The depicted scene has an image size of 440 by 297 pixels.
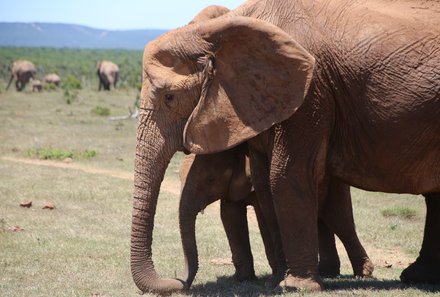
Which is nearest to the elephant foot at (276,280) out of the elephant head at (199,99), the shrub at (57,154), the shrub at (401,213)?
the elephant head at (199,99)

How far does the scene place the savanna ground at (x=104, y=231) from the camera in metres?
8.42

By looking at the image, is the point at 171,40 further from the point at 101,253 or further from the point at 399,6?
the point at 101,253

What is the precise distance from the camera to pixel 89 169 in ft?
57.9

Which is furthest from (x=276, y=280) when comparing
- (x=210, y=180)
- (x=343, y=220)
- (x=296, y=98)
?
(x=296, y=98)

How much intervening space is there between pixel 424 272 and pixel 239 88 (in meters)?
2.58

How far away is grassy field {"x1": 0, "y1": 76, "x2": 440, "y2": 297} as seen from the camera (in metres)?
8.41

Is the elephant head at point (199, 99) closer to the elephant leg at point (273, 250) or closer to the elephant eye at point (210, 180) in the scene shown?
the elephant eye at point (210, 180)

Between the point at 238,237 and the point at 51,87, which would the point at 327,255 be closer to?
the point at 238,237

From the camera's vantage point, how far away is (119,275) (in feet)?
29.6

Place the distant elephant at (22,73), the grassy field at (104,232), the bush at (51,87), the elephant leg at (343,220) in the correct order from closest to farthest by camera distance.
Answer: the grassy field at (104,232) < the elephant leg at (343,220) < the bush at (51,87) < the distant elephant at (22,73)

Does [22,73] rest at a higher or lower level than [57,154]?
lower

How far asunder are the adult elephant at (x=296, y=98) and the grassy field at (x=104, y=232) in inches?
40.4

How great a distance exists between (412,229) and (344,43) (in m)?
5.73

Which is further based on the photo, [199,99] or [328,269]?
[328,269]
